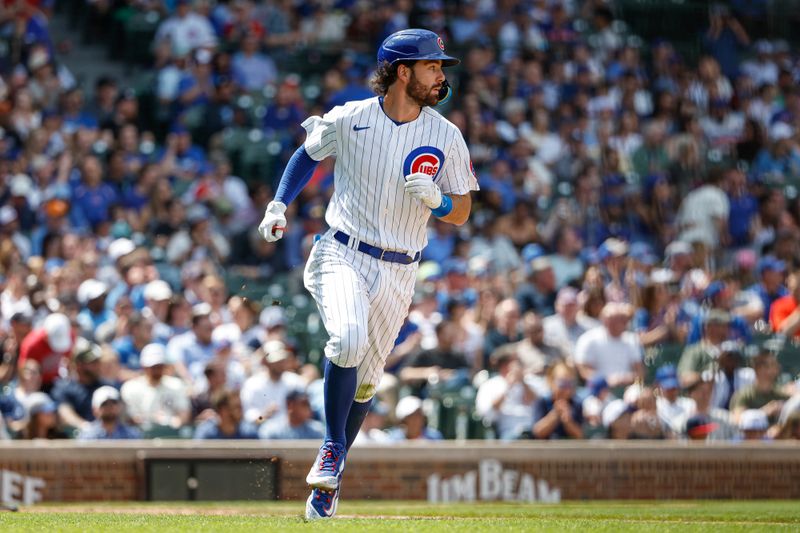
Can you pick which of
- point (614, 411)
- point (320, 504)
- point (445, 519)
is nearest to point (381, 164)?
point (320, 504)

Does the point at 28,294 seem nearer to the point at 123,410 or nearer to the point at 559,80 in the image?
the point at 123,410

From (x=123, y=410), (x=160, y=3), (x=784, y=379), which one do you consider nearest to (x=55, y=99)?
(x=160, y=3)

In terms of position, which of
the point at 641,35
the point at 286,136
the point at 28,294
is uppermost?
the point at 641,35

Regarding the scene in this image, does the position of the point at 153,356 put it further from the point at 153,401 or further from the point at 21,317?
the point at 21,317

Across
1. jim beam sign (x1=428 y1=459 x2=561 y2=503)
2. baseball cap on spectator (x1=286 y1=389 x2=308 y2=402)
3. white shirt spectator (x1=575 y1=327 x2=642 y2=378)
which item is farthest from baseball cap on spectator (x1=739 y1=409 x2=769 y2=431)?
baseball cap on spectator (x1=286 y1=389 x2=308 y2=402)

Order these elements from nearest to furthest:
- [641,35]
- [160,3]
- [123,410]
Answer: [123,410]
[160,3]
[641,35]

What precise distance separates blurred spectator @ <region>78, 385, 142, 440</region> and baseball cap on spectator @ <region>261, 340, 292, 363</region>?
0.99 metres

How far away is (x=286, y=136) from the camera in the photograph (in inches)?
530

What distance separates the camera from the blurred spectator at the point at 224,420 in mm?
9258

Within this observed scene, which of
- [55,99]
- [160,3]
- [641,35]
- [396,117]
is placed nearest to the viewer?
[396,117]

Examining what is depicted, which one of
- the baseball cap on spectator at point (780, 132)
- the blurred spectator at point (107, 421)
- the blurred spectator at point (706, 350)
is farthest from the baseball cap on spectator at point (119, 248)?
the baseball cap on spectator at point (780, 132)

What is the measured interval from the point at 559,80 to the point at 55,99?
523 cm

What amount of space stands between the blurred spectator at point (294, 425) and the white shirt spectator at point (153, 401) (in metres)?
0.62

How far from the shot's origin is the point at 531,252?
12375 millimetres
